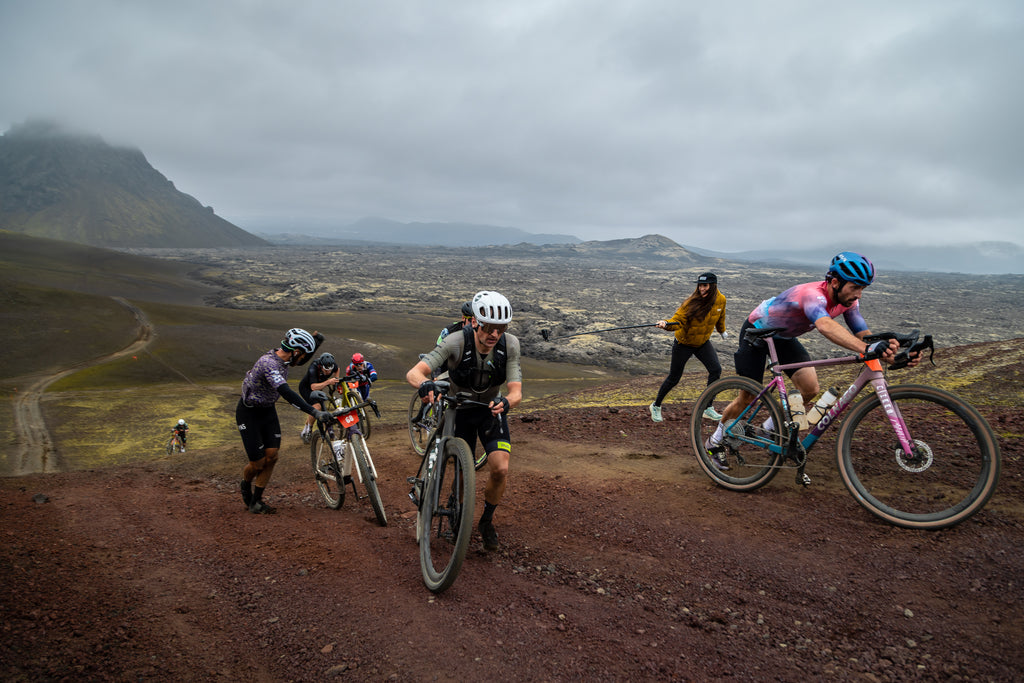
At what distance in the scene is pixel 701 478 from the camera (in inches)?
288

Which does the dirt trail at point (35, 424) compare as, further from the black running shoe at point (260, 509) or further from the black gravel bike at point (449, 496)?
the black gravel bike at point (449, 496)

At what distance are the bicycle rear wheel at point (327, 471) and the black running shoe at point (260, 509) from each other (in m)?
0.78

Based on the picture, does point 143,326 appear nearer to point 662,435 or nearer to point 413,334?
point 413,334

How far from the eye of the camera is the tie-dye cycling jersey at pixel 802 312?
6.01 metres

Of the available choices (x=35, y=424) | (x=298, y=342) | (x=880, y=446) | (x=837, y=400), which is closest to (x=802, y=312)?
(x=837, y=400)

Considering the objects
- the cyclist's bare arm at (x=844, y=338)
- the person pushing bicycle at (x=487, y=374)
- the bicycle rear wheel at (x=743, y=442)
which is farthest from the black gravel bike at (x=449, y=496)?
the cyclist's bare arm at (x=844, y=338)

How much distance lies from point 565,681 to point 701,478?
14.1ft

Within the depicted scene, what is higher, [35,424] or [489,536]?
[489,536]

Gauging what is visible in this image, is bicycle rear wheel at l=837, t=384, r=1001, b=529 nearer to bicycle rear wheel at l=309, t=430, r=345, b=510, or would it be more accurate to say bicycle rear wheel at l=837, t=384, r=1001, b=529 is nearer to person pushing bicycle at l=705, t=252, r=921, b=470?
person pushing bicycle at l=705, t=252, r=921, b=470

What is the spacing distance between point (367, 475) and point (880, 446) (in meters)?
7.04

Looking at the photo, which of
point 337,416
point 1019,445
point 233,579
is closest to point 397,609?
point 233,579

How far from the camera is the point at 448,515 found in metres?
5.12

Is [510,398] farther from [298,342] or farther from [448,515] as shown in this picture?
[298,342]

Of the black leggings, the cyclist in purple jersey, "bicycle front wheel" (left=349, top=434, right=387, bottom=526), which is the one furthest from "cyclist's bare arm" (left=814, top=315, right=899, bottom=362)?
the cyclist in purple jersey
